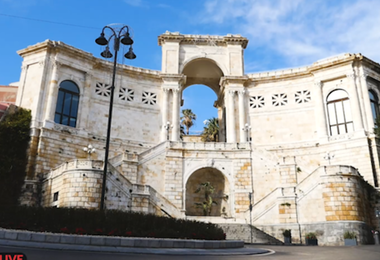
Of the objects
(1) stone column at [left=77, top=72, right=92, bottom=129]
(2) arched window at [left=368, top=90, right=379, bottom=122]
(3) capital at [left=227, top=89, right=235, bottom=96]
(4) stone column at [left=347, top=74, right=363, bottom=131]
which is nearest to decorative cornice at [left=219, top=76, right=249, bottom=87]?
(3) capital at [left=227, top=89, right=235, bottom=96]

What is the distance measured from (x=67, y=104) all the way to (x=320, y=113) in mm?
23804

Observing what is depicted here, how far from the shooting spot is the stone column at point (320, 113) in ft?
113

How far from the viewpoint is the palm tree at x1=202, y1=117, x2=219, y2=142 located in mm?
53022

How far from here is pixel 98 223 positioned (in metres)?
14.3

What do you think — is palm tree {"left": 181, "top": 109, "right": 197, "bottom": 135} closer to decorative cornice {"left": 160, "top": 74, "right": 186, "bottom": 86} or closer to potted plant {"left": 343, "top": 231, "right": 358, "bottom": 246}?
decorative cornice {"left": 160, "top": 74, "right": 186, "bottom": 86}

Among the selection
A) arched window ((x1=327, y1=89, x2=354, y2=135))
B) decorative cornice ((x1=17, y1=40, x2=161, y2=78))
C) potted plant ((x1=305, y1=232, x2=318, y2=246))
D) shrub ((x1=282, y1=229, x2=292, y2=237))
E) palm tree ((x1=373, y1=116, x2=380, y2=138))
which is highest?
decorative cornice ((x1=17, y1=40, x2=161, y2=78))

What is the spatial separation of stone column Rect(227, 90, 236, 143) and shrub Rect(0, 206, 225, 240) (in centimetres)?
2126

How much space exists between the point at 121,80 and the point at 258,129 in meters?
14.7

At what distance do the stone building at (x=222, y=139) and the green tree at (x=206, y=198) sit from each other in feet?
2.96

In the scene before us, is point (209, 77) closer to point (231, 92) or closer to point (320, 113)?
point (231, 92)

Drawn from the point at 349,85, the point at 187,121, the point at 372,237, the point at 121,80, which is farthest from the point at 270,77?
the point at 187,121

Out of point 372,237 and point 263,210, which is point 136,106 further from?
point 372,237

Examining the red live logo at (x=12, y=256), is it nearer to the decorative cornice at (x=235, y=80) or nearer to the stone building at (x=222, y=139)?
the stone building at (x=222, y=139)

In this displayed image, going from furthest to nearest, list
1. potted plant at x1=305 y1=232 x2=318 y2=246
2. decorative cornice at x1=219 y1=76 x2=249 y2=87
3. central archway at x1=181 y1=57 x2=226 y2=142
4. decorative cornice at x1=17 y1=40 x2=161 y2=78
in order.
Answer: central archway at x1=181 y1=57 x2=226 y2=142 → decorative cornice at x1=219 y1=76 x2=249 y2=87 → decorative cornice at x1=17 y1=40 x2=161 y2=78 → potted plant at x1=305 y1=232 x2=318 y2=246
